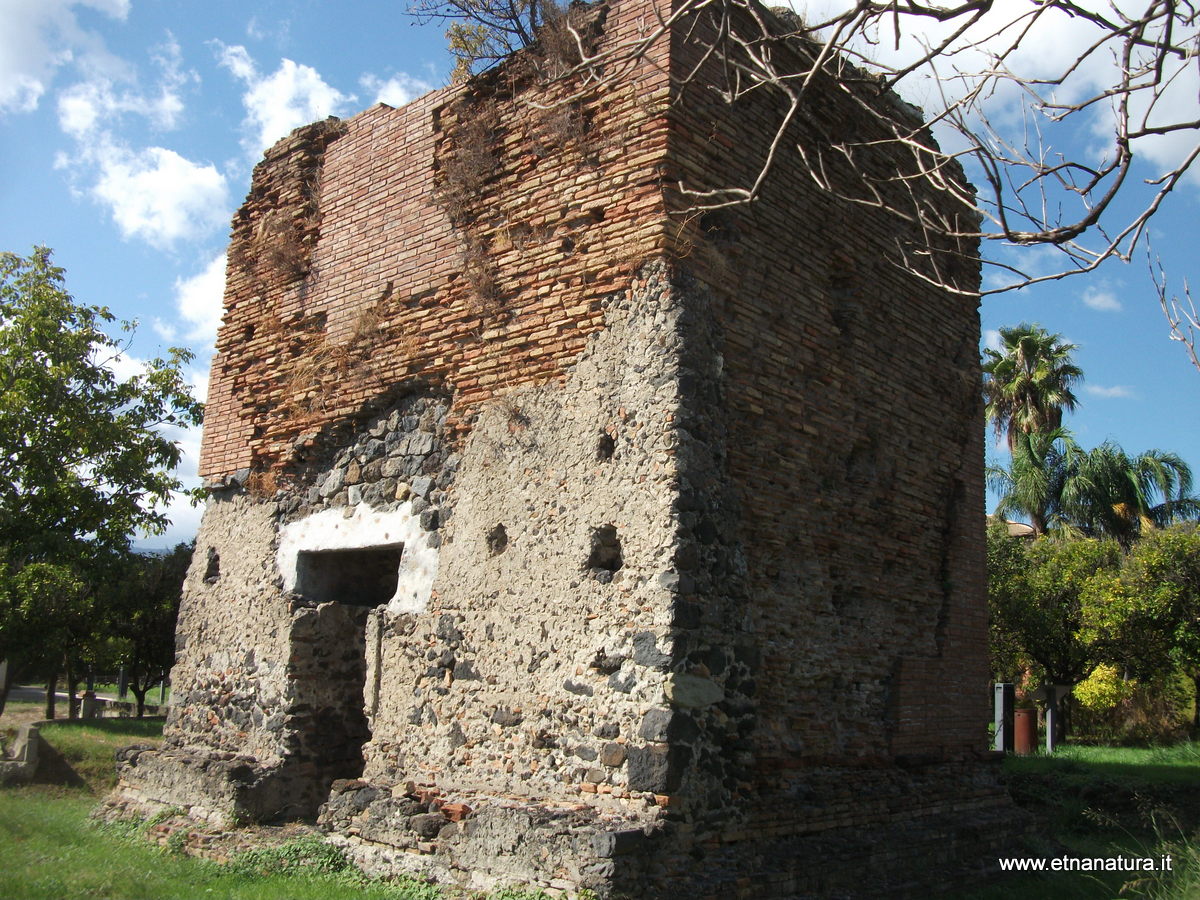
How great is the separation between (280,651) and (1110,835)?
741 centimetres

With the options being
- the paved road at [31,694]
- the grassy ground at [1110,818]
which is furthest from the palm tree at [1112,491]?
the paved road at [31,694]

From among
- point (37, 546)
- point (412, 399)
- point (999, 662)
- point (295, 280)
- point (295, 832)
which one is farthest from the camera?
point (999, 662)

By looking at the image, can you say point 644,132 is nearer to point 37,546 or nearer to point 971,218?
point 971,218

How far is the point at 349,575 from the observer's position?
7910mm

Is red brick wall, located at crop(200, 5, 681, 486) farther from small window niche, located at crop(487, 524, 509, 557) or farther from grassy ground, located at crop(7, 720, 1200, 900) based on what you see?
grassy ground, located at crop(7, 720, 1200, 900)

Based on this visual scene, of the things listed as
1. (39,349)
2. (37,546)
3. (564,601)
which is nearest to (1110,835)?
(564,601)

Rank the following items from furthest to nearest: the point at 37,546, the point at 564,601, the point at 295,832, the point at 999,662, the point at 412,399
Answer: the point at 999,662 < the point at 37,546 < the point at 412,399 < the point at 295,832 < the point at 564,601

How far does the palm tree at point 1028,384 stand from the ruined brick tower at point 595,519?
17440 mm

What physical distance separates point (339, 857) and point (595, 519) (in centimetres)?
258

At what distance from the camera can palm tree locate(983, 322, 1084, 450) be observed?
24.3 m

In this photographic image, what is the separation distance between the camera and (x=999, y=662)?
734 inches

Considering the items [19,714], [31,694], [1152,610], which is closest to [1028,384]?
[1152,610]

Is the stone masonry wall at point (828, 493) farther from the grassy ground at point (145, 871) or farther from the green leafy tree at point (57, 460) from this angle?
the green leafy tree at point (57, 460)

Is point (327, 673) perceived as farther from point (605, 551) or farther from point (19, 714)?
point (19, 714)
